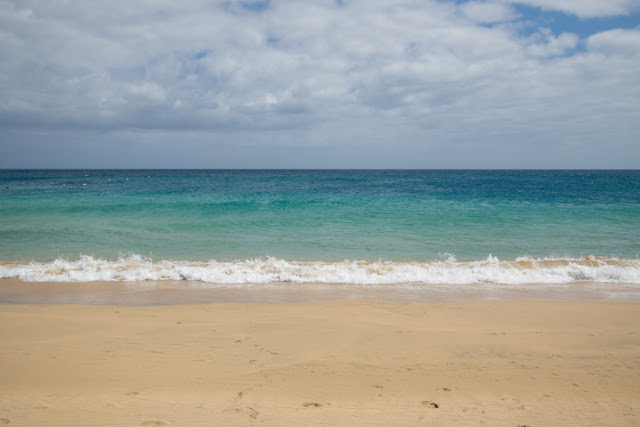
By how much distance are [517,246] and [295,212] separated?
1235cm

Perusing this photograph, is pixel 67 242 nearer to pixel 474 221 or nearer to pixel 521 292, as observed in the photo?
pixel 521 292

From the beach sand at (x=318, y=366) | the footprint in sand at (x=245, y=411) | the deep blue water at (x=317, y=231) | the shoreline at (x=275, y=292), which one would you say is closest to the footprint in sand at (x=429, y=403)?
the beach sand at (x=318, y=366)

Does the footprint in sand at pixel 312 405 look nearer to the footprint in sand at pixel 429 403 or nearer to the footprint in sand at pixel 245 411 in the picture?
the footprint in sand at pixel 245 411

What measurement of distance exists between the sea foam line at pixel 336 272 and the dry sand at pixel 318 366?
259cm

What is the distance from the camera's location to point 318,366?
490cm

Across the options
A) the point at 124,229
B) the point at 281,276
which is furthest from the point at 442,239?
the point at 124,229

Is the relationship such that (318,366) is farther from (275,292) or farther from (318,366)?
(275,292)

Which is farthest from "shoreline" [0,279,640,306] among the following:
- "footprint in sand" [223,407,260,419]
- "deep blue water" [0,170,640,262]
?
"footprint in sand" [223,407,260,419]

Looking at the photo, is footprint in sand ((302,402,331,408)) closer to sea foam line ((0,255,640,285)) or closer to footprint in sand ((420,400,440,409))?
footprint in sand ((420,400,440,409))

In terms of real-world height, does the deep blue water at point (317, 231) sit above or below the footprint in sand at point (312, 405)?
above

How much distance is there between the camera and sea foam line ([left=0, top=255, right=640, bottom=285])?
387 inches

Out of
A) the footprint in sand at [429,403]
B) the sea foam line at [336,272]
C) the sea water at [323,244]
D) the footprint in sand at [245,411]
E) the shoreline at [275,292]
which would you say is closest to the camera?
the footprint in sand at [245,411]

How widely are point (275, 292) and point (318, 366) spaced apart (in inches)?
163

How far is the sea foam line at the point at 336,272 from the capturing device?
9.84m
